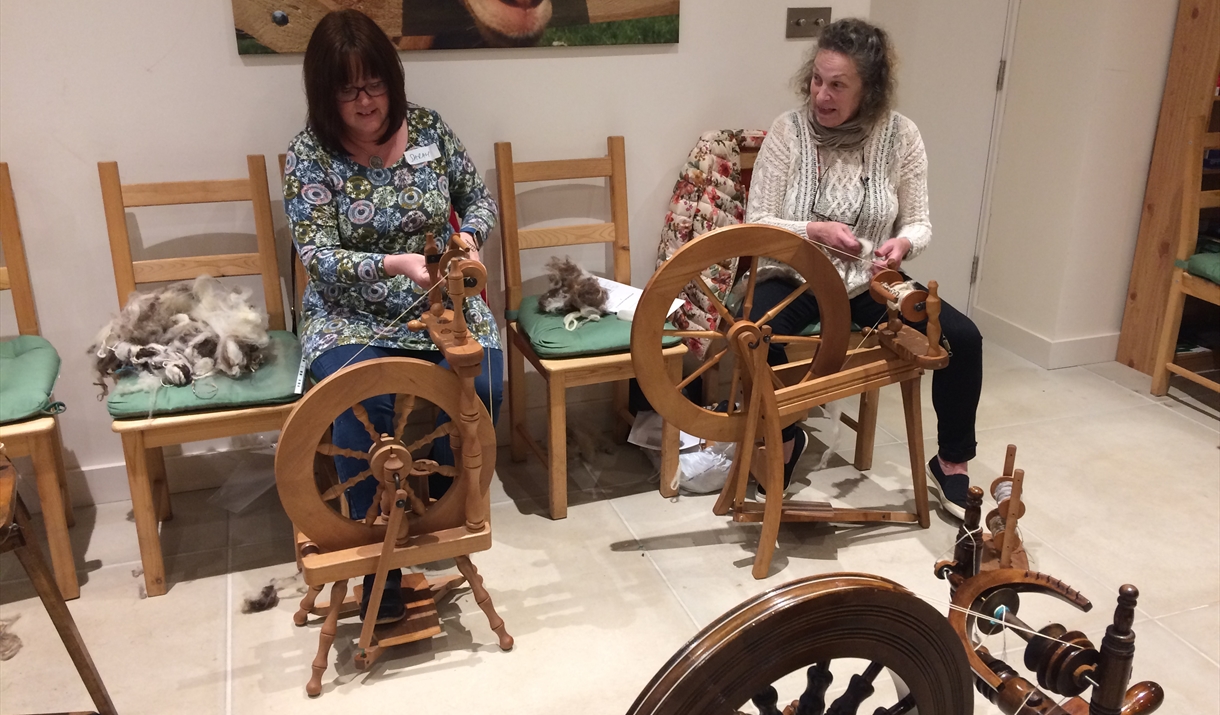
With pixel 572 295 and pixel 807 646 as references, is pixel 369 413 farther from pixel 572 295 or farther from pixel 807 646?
pixel 807 646

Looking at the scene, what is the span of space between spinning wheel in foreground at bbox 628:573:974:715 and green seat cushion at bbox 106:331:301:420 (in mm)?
1578

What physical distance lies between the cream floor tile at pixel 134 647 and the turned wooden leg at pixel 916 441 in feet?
5.63

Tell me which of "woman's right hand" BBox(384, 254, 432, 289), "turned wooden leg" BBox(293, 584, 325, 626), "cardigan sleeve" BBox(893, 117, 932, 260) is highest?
"cardigan sleeve" BBox(893, 117, 932, 260)

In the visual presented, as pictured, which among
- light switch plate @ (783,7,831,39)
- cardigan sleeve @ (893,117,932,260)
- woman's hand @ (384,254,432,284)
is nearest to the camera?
woman's hand @ (384,254,432,284)

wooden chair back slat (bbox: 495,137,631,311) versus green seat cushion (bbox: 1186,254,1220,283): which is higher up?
wooden chair back slat (bbox: 495,137,631,311)

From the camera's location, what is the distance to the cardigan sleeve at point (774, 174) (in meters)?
2.38

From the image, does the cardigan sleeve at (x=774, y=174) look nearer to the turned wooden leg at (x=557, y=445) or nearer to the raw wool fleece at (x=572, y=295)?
the raw wool fleece at (x=572, y=295)

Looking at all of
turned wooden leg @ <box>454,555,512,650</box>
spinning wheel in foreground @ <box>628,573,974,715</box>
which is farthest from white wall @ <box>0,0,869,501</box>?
spinning wheel in foreground @ <box>628,573,974,715</box>

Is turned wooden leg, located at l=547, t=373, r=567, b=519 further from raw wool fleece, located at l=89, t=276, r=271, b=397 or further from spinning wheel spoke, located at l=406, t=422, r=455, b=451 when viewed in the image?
raw wool fleece, located at l=89, t=276, r=271, b=397

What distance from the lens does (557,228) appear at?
8.50 feet

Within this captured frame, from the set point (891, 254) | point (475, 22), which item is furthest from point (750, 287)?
point (475, 22)

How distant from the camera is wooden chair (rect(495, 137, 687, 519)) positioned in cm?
237

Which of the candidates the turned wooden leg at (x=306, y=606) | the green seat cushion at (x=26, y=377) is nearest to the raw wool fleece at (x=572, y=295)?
the turned wooden leg at (x=306, y=606)

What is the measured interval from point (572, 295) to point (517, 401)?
412mm
